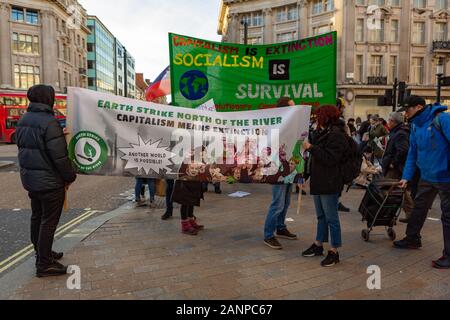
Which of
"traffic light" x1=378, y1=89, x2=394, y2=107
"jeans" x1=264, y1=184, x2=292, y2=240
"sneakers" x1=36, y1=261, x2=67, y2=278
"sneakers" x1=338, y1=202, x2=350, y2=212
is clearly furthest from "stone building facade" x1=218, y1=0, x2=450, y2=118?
"sneakers" x1=36, y1=261, x2=67, y2=278

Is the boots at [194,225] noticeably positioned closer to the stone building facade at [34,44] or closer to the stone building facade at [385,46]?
the stone building facade at [385,46]

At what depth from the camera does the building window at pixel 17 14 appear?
46.5m

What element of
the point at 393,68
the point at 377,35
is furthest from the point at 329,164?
the point at 393,68

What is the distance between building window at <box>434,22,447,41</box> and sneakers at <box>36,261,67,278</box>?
45.5 meters

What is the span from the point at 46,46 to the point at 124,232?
51182 millimetres

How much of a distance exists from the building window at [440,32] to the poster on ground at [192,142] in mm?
43209

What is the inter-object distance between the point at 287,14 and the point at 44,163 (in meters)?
45.8

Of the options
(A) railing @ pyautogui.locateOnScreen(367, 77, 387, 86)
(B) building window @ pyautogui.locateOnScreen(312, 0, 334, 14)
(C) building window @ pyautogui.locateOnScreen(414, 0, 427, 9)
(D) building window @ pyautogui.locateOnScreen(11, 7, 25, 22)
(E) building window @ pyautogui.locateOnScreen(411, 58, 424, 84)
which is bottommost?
(A) railing @ pyautogui.locateOnScreen(367, 77, 387, 86)

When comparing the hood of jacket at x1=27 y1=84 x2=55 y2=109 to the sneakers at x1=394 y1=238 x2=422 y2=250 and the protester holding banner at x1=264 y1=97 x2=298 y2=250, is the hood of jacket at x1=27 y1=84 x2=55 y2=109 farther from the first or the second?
the sneakers at x1=394 y1=238 x2=422 y2=250

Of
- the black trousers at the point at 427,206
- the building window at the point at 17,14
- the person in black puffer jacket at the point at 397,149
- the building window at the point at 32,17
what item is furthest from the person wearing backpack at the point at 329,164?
the building window at the point at 32,17

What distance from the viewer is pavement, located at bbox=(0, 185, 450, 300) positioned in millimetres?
3330

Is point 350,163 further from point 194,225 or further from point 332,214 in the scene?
point 194,225

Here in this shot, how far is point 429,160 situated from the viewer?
4133 millimetres
